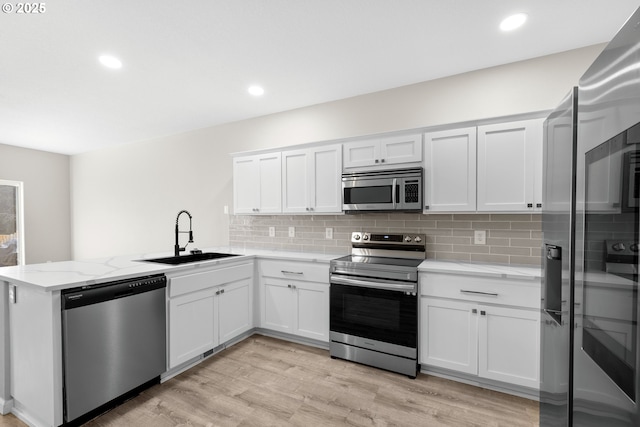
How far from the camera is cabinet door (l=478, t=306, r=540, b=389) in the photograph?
210 cm

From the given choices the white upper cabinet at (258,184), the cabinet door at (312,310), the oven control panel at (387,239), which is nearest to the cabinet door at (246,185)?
the white upper cabinet at (258,184)

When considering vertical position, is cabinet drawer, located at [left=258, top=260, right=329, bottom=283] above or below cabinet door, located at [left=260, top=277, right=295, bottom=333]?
above

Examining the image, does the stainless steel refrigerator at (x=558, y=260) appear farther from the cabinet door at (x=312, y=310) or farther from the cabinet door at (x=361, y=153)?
the cabinet door at (x=312, y=310)

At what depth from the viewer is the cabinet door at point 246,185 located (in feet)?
11.9

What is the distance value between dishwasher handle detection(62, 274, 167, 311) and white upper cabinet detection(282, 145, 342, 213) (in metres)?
1.57

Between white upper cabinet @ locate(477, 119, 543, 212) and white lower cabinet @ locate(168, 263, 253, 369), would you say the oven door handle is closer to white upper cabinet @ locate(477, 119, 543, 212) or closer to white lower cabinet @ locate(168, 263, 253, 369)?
A: white upper cabinet @ locate(477, 119, 543, 212)

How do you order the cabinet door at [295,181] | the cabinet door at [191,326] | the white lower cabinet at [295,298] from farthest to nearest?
1. the cabinet door at [295,181]
2. the white lower cabinet at [295,298]
3. the cabinet door at [191,326]

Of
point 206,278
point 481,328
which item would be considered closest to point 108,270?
point 206,278

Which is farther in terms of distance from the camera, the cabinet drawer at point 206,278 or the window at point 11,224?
the window at point 11,224

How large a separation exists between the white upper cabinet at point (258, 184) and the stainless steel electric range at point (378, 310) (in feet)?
3.98

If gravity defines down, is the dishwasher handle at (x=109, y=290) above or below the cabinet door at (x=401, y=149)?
below

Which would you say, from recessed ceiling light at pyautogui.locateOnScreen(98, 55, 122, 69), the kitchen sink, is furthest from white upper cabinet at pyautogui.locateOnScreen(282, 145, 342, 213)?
recessed ceiling light at pyautogui.locateOnScreen(98, 55, 122, 69)

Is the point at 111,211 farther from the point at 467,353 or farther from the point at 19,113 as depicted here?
the point at 467,353

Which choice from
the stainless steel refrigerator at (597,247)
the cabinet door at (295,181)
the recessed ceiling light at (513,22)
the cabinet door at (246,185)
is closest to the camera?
the stainless steel refrigerator at (597,247)
